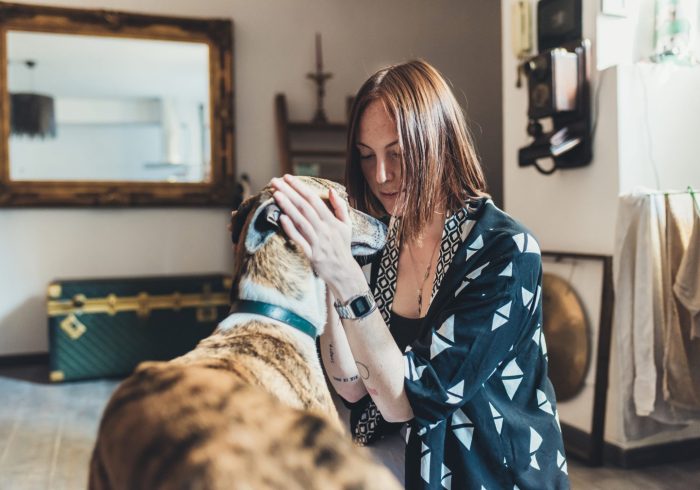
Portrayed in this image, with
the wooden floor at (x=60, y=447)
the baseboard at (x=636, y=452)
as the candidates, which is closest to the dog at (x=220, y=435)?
the wooden floor at (x=60, y=447)

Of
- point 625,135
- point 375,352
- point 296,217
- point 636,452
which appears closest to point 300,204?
point 296,217

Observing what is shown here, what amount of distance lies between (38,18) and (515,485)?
4.39 metres

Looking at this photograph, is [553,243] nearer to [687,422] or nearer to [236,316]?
[687,422]

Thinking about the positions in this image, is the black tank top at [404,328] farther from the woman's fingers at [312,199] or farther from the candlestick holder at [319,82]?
the candlestick holder at [319,82]

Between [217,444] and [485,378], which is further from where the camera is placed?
[485,378]

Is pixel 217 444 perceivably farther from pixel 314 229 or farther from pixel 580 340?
pixel 580 340

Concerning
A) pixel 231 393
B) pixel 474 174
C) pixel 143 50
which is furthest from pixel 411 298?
pixel 143 50

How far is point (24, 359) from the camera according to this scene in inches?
169

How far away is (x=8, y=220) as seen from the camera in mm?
4223

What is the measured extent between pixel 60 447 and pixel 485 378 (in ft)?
7.78

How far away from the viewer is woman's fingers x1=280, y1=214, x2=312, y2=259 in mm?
941

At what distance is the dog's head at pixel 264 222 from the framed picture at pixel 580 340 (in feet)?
5.27

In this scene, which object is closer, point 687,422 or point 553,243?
point 687,422

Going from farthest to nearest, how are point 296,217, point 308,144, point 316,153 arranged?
point 308,144 < point 316,153 < point 296,217
